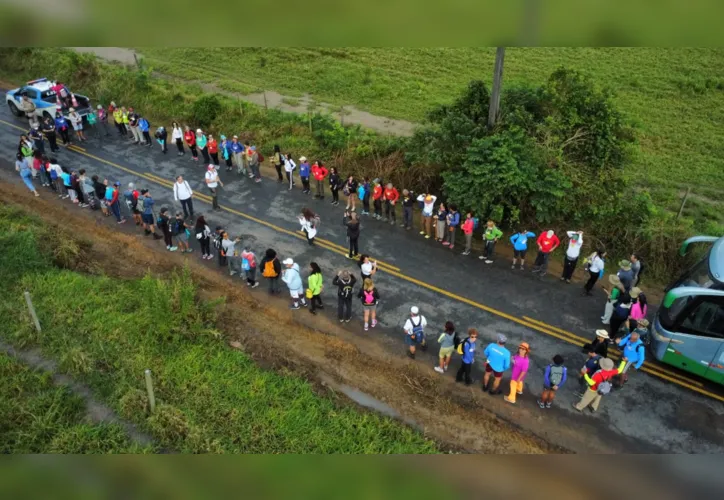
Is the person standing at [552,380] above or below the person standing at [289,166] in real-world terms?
below

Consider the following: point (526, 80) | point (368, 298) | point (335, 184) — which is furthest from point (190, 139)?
point (526, 80)

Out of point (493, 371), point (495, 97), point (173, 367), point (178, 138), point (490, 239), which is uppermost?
point (495, 97)

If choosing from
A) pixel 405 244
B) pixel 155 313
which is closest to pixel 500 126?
pixel 405 244

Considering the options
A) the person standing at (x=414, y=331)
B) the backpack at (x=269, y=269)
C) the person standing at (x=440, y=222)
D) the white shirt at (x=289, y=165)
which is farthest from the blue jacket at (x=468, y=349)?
the white shirt at (x=289, y=165)

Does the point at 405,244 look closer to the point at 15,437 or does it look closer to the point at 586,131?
the point at 586,131

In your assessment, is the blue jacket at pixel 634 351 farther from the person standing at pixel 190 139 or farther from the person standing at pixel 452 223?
the person standing at pixel 190 139

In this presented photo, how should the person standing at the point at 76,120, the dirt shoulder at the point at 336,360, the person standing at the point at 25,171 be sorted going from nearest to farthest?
the dirt shoulder at the point at 336,360, the person standing at the point at 25,171, the person standing at the point at 76,120

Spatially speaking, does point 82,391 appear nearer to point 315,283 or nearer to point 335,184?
point 315,283
